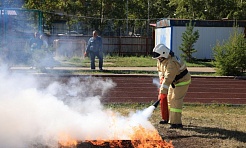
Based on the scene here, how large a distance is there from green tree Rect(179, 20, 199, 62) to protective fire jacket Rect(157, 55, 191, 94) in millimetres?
17627

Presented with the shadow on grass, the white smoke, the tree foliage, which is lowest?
the shadow on grass

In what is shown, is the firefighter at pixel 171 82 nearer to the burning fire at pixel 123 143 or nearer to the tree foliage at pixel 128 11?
the burning fire at pixel 123 143

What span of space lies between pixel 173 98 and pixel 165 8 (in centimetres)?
3821

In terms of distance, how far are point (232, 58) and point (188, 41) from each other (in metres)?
7.03

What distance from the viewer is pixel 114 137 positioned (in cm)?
689

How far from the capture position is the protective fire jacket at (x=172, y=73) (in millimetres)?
7723

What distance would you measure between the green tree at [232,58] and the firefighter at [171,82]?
425 inches

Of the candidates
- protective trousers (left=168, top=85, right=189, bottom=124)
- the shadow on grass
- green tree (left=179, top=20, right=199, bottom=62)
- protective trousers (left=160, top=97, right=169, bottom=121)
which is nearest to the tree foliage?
green tree (left=179, top=20, right=199, bottom=62)

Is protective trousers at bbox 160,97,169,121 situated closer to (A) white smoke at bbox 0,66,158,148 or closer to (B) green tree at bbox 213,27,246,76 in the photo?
(A) white smoke at bbox 0,66,158,148

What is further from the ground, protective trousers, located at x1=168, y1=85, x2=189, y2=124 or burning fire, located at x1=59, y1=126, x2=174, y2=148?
protective trousers, located at x1=168, y1=85, x2=189, y2=124

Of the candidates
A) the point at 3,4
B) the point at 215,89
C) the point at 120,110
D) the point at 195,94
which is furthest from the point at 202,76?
the point at 3,4

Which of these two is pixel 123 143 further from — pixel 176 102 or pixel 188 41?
pixel 188 41

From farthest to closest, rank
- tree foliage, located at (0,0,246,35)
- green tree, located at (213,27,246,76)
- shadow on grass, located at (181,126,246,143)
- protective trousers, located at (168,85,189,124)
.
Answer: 1. tree foliage, located at (0,0,246,35)
2. green tree, located at (213,27,246,76)
3. protective trousers, located at (168,85,189,124)
4. shadow on grass, located at (181,126,246,143)

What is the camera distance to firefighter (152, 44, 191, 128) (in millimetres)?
7742
